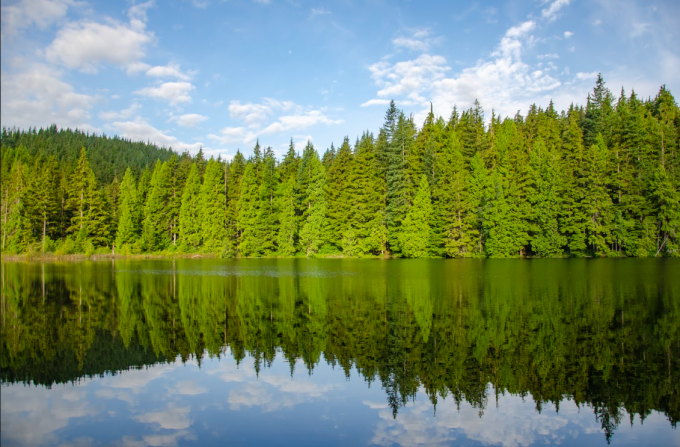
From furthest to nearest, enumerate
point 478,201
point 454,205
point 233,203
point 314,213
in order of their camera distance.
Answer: point 233,203, point 314,213, point 478,201, point 454,205

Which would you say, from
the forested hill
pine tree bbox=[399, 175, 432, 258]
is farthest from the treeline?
the forested hill

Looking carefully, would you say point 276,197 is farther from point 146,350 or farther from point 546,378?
point 546,378

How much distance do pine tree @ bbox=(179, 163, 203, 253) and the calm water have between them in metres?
56.5

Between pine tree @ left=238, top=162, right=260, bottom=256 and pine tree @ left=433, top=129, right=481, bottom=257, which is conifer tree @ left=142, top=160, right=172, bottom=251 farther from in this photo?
pine tree @ left=433, top=129, right=481, bottom=257

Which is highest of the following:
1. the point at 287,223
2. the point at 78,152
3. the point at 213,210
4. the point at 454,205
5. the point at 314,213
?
the point at 78,152

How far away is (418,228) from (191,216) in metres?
39.1

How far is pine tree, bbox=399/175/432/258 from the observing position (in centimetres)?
5962

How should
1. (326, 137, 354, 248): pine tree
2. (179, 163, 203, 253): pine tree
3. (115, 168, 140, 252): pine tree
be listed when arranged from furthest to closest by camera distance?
(179, 163, 203, 253): pine tree → (115, 168, 140, 252): pine tree → (326, 137, 354, 248): pine tree

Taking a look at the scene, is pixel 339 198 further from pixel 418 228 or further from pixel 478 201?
pixel 478 201

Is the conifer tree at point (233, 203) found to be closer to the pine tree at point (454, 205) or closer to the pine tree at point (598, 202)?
the pine tree at point (454, 205)

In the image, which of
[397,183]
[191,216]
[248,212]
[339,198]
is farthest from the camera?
[191,216]

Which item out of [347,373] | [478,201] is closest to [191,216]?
[478,201]

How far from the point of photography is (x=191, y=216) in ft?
250

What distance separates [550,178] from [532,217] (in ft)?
18.9
